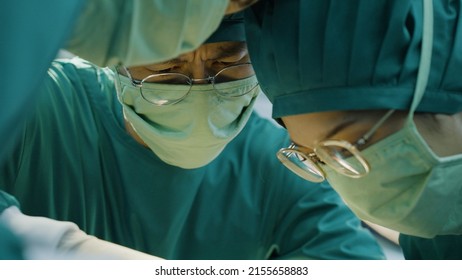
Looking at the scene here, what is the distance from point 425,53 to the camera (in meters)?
1.19

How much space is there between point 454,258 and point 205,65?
793mm

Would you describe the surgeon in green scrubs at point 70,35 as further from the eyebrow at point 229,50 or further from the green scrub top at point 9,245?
the eyebrow at point 229,50

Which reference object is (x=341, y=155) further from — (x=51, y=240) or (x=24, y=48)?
(x=24, y=48)

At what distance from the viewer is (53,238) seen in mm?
1141

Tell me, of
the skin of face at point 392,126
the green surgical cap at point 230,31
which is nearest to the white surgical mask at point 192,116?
the green surgical cap at point 230,31

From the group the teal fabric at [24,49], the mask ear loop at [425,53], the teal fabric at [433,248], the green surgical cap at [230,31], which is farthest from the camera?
the green surgical cap at [230,31]

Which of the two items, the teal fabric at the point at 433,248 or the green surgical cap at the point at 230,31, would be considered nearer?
the teal fabric at the point at 433,248

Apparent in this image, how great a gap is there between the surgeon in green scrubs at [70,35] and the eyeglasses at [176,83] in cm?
61

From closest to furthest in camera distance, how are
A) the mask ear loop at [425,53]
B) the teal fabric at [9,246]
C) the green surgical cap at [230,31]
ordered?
1. the teal fabric at [9,246]
2. the mask ear loop at [425,53]
3. the green surgical cap at [230,31]

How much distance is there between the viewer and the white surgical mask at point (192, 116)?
1.81m

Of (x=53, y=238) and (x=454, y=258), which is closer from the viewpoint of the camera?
(x=53, y=238)
